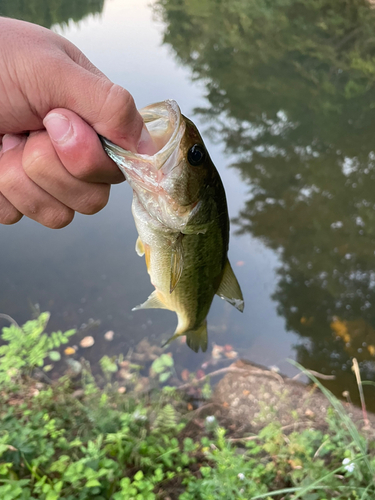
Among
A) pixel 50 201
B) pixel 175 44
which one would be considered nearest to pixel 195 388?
pixel 50 201

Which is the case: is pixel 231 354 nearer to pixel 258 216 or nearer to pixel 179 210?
pixel 258 216

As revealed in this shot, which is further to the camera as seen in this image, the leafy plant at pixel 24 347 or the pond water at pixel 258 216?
the pond water at pixel 258 216

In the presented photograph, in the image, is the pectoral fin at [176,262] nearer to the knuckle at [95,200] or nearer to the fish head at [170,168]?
the fish head at [170,168]

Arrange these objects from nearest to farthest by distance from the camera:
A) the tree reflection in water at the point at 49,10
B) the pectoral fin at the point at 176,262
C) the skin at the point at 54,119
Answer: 1. the skin at the point at 54,119
2. the pectoral fin at the point at 176,262
3. the tree reflection in water at the point at 49,10

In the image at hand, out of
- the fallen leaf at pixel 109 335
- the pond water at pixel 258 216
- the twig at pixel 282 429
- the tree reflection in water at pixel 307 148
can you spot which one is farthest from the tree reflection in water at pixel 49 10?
the twig at pixel 282 429

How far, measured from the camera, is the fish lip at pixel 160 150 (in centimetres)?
111

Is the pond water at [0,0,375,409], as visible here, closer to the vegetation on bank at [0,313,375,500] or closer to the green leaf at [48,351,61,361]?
the green leaf at [48,351,61,361]

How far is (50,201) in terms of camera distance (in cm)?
131

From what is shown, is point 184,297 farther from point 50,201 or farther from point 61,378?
point 61,378

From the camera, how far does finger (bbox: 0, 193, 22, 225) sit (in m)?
1.34

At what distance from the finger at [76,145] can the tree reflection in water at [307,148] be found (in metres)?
3.36

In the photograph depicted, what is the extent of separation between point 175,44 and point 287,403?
9.82 m

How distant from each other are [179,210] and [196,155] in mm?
232

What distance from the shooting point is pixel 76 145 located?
1046mm
